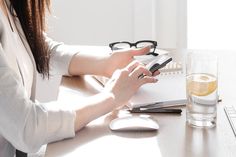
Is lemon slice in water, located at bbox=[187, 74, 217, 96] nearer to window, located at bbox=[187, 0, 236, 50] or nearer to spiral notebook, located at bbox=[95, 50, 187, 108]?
spiral notebook, located at bbox=[95, 50, 187, 108]

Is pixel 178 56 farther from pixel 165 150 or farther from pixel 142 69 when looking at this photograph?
pixel 165 150

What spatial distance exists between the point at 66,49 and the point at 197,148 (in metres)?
0.70

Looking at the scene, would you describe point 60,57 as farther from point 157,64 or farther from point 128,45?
point 157,64

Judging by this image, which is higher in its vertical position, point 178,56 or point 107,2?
point 107,2

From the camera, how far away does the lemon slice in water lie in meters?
0.93

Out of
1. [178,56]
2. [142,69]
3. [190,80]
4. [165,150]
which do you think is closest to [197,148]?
[165,150]

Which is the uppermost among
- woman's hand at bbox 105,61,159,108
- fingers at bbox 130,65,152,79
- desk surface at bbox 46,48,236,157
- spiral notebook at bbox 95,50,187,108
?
fingers at bbox 130,65,152,79

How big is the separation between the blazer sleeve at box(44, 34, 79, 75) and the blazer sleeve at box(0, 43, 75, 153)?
0.45 m

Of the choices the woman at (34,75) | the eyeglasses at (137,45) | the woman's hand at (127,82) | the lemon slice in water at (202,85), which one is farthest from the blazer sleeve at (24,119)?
the eyeglasses at (137,45)

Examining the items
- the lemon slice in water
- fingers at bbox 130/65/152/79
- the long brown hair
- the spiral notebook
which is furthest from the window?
the lemon slice in water

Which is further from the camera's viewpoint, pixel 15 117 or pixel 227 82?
pixel 227 82

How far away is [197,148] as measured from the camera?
825mm

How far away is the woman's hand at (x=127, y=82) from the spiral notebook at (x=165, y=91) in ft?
0.09

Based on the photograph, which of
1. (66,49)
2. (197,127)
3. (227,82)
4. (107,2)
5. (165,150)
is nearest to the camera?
(165,150)
